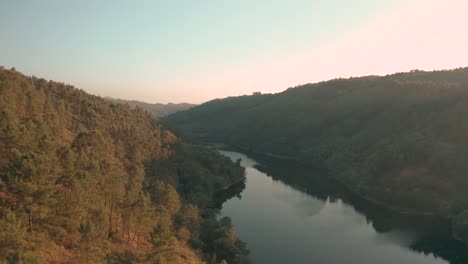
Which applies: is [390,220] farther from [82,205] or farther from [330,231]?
[82,205]

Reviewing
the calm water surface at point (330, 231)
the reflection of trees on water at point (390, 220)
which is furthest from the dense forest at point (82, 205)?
the reflection of trees on water at point (390, 220)

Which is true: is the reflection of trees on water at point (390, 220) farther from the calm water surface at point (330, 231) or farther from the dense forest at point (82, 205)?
the dense forest at point (82, 205)

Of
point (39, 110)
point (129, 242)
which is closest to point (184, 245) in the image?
point (129, 242)

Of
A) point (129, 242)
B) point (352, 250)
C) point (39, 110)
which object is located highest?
point (39, 110)

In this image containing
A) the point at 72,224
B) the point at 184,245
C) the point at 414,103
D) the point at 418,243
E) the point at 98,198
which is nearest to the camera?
the point at 72,224

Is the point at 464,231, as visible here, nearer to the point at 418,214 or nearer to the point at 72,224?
the point at 418,214

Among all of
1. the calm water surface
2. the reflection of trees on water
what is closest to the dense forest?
the calm water surface

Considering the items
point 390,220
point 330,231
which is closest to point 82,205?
point 330,231
